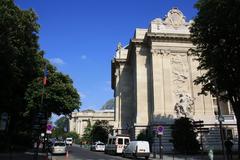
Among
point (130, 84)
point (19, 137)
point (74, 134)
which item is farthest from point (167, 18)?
point (74, 134)

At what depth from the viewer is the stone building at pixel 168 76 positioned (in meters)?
54.1

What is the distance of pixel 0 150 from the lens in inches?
1554

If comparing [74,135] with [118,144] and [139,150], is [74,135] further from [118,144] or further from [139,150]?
[139,150]

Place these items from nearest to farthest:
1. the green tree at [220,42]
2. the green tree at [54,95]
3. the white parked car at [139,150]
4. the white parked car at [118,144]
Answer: the green tree at [220,42], the white parked car at [139,150], the green tree at [54,95], the white parked car at [118,144]

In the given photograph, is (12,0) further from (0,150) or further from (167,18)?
(167,18)

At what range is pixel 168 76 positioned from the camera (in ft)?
185

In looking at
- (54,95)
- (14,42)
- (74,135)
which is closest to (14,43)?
(14,42)

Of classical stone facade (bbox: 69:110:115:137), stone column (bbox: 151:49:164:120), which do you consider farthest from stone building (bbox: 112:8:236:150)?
classical stone facade (bbox: 69:110:115:137)

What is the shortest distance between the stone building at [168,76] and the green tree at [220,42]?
2098 centimetres

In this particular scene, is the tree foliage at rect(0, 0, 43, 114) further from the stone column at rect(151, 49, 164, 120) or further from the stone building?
the stone building

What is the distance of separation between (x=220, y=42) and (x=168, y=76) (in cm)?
2675

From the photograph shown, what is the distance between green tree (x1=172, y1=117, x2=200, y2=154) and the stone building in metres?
8.36

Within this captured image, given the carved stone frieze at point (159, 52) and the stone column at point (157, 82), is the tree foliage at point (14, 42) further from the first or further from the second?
the carved stone frieze at point (159, 52)

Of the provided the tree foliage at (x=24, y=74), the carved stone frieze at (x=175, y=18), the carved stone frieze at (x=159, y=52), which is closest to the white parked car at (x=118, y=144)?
the tree foliage at (x=24, y=74)
